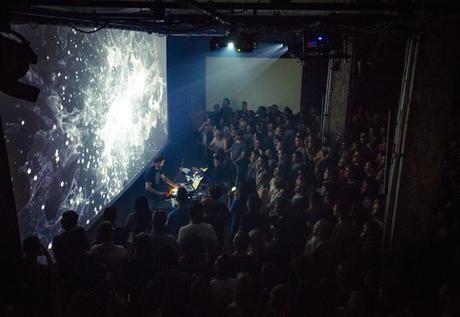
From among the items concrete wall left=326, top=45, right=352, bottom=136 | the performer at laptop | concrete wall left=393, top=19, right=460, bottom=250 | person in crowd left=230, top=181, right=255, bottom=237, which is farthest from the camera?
concrete wall left=326, top=45, right=352, bottom=136

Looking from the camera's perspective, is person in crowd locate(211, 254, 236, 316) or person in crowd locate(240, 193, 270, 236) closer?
person in crowd locate(211, 254, 236, 316)

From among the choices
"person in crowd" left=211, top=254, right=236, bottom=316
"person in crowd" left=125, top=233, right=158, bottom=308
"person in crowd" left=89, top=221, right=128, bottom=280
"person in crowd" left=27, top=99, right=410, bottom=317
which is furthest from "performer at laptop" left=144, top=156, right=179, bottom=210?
"person in crowd" left=211, top=254, right=236, bottom=316

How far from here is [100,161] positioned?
268 inches

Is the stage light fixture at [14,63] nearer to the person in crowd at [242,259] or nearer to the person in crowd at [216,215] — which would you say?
the person in crowd at [242,259]

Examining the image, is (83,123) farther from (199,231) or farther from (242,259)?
(242,259)

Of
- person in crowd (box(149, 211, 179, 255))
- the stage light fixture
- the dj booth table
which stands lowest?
the dj booth table

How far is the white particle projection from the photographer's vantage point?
4879 mm

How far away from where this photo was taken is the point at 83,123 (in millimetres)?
6043

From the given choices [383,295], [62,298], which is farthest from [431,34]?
[62,298]

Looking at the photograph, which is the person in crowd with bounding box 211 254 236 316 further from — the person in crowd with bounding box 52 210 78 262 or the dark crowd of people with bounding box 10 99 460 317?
the person in crowd with bounding box 52 210 78 262

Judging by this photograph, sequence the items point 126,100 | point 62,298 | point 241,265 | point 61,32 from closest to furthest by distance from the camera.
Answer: point 62,298
point 241,265
point 61,32
point 126,100

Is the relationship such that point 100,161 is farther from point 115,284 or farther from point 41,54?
point 115,284

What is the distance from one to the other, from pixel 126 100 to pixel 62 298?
508 cm

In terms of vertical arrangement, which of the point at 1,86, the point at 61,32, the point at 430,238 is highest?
the point at 61,32
